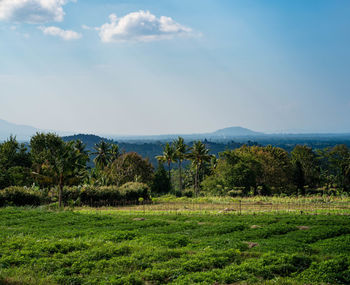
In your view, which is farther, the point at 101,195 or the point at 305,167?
the point at 305,167

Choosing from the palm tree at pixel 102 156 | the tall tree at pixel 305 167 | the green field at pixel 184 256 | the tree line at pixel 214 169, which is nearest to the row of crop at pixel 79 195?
the tree line at pixel 214 169

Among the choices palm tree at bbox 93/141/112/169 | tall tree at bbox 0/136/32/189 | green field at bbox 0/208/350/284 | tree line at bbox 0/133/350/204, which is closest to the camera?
green field at bbox 0/208/350/284

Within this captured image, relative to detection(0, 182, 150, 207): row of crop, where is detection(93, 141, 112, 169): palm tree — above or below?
above

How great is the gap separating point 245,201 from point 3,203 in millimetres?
32193

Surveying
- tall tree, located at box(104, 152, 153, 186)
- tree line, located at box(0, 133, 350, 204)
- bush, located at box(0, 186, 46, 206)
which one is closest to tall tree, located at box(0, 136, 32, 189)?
tree line, located at box(0, 133, 350, 204)

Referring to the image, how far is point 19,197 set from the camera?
44.7 metres

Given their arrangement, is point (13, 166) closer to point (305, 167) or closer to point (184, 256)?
point (184, 256)

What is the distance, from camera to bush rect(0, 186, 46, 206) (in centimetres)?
4334

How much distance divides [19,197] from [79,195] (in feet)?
26.3

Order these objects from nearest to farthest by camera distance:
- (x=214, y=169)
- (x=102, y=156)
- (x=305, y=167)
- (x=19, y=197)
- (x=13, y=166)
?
(x=19, y=197) → (x=13, y=166) → (x=214, y=169) → (x=305, y=167) → (x=102, y=156)

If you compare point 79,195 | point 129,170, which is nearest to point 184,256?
point 79,195

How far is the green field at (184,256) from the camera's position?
46.5ft

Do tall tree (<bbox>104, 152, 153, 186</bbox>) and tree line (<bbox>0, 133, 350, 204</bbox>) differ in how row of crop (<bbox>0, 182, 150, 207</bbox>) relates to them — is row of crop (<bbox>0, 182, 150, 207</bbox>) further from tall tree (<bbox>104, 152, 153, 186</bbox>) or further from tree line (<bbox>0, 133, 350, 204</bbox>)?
tall tree (<bbox>104, 152, 153, 186</bbox>)

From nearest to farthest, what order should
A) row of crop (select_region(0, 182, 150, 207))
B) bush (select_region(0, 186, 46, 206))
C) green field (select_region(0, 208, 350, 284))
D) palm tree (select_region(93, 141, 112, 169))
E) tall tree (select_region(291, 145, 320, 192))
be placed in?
green field (select_region(0, 208, 350, 284)) < bush (select_region(0, 186, 46, 206)) < row of crop (select_region(0, 182, 150, 207)) < tall tree (select_region(291, 145, 320, 192)) < palm tree (select_region(93, 141, 112, 169))
